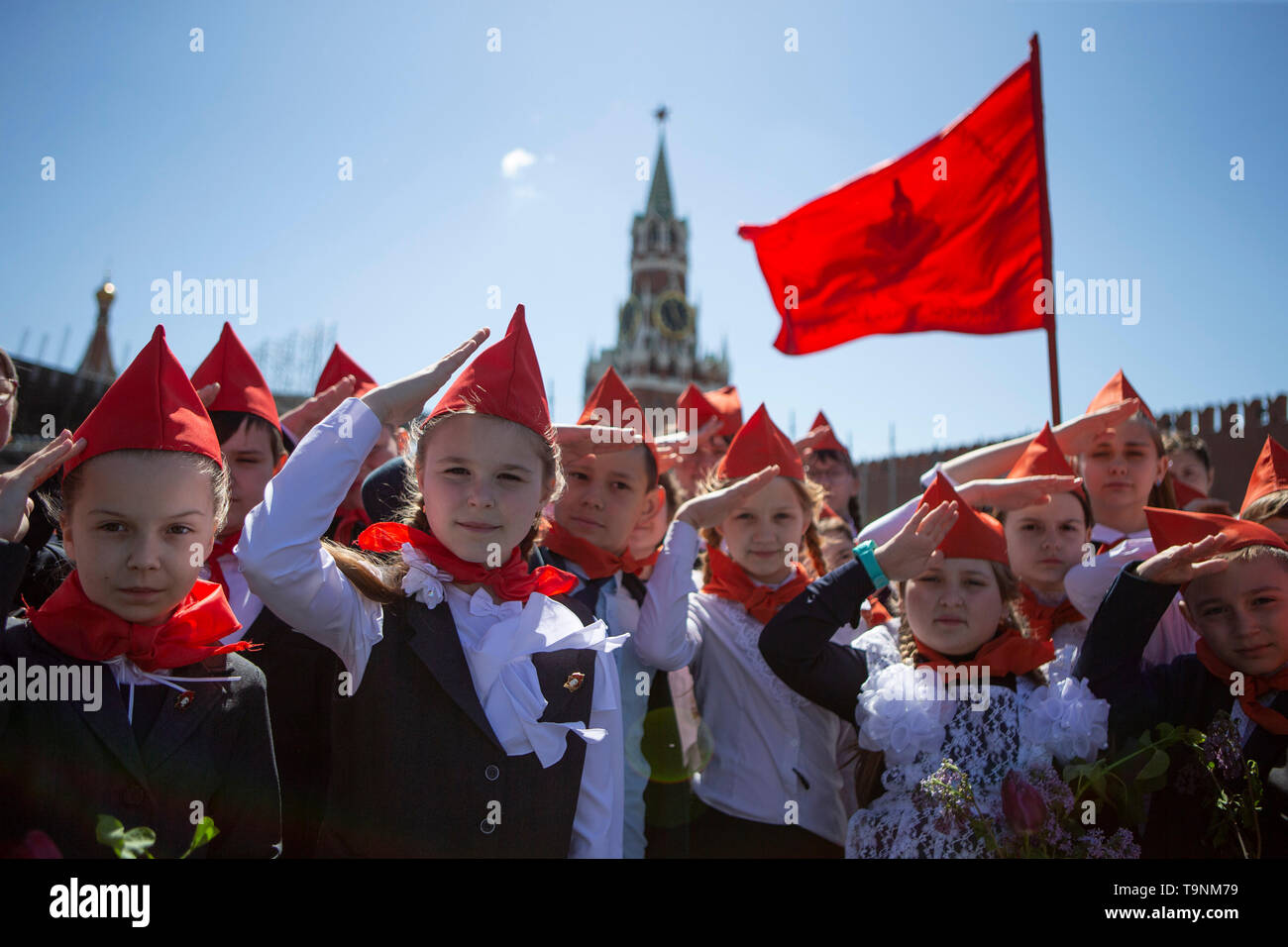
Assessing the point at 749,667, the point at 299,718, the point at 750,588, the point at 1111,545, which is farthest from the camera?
the point at 1111,545

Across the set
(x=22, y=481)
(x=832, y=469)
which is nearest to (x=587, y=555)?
(x=22, y=481)

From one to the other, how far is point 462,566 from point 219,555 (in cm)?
100

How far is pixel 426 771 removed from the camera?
1689 millimetres

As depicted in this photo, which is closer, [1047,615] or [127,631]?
[127,631]

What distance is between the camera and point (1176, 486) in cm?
466

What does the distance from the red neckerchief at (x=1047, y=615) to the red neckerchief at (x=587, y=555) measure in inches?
52.5

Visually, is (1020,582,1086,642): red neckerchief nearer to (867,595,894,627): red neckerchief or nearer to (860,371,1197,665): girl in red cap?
(860,371,1197,665): girl in red cap

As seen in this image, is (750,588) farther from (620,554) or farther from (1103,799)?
(1103,799)

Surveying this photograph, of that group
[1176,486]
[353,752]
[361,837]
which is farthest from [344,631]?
[1176,486]

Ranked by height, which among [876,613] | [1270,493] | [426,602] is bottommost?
[876,613]

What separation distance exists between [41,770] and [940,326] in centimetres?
460

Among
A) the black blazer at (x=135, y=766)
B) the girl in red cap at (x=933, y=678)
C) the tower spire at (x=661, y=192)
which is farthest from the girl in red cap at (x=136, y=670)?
the tower spire at (x=661, y=192)

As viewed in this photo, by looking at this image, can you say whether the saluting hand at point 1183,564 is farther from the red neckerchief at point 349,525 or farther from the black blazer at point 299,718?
the red neckerchief at point 349,525
